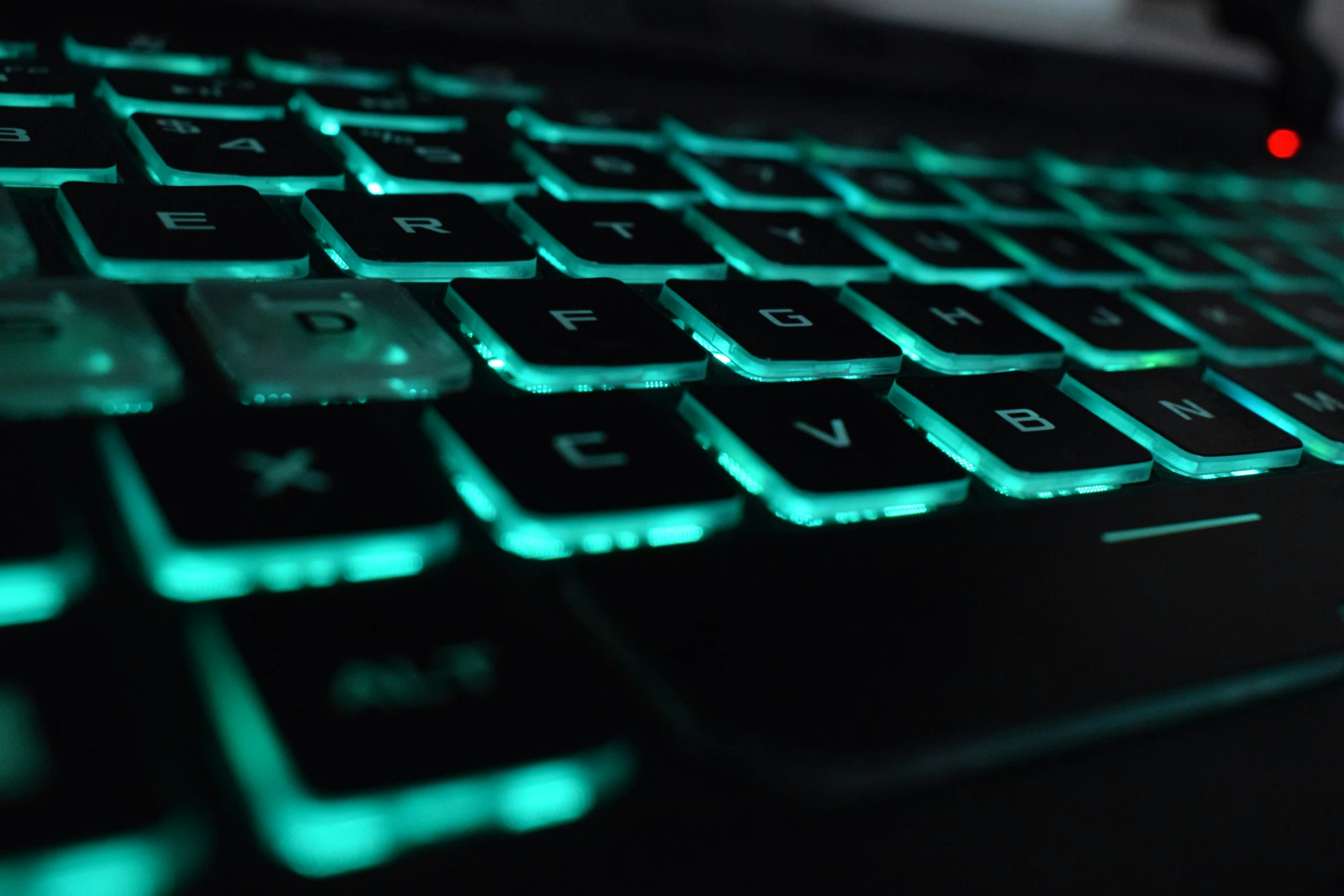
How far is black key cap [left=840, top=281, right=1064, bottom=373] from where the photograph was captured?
428 mm

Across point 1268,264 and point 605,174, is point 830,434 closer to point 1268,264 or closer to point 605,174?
point 605,174

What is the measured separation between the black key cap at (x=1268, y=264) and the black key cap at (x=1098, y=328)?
18 cm

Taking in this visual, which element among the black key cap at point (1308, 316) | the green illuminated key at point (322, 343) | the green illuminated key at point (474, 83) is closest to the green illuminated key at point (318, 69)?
the green illuminated key at point (474, 83)

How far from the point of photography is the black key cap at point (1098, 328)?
18.9 inches

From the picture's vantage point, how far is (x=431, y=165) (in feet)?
1.47

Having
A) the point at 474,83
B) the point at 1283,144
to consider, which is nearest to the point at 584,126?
the point at 474,83

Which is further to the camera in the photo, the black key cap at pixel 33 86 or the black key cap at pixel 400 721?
the black key cap at pixel 33 86

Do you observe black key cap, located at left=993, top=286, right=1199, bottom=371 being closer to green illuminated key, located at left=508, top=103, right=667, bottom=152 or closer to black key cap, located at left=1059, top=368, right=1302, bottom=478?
black key cap, located at left=1059, top=368, right=1302, bottom=478

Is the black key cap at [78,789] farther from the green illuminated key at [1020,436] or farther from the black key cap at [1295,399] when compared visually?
the black key cap at [1295,399]

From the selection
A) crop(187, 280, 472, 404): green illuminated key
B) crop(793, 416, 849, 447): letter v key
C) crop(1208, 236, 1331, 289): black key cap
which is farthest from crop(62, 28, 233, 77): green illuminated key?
crop(1208, 236, 1331, 289): black key cap

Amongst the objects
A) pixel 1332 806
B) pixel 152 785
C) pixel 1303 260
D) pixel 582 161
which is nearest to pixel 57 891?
pixel 152 785

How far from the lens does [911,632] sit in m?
0.27

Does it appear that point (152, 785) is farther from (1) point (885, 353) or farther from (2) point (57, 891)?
(1) point (885, 353)

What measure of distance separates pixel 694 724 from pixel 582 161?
35 cm
